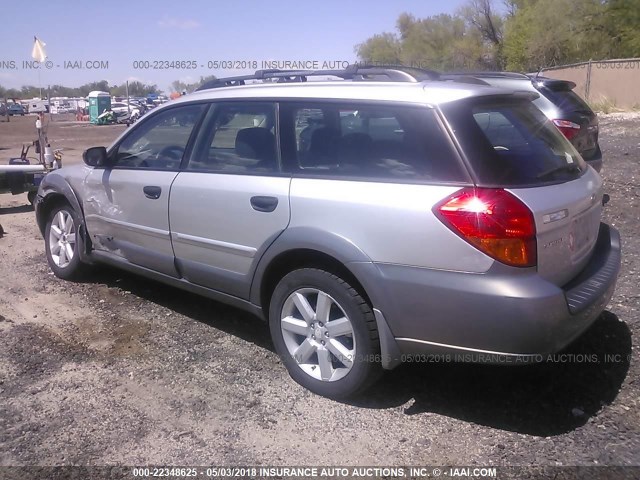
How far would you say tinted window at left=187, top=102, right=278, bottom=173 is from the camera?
12.7 ft

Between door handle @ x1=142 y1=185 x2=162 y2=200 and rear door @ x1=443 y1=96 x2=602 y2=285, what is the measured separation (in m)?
2.18

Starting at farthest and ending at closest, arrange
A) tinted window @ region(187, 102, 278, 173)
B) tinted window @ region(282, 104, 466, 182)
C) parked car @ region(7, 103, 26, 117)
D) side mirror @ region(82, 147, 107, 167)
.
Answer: parked car @ region(7, 103, 26, 117) → side mirror @ region(82, 147, 107, 167) → tinted window @ region(187, 102, 278, 173) → tinted window @ region(282, 104, 466, 182)

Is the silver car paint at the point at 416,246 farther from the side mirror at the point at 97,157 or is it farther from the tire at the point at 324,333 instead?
the side mirror at the point at 97,157

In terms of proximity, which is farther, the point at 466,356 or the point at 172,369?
the point at 172,369

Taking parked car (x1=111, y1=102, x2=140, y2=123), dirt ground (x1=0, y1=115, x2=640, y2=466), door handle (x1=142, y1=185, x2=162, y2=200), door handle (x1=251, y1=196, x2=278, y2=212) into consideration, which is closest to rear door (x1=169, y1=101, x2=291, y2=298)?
door handle (x1=251, y1=196, x2=278, y2=212)

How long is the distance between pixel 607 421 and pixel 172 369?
253 centimetres

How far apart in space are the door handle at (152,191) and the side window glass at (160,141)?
0.50ft

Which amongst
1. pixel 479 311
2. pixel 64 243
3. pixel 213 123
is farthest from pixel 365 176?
pixel 64 243

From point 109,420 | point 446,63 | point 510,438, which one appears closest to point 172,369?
point 109,420

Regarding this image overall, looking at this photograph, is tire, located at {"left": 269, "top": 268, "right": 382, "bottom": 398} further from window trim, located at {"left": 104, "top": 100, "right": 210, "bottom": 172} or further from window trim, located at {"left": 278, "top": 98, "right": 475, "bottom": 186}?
window trim, located at {"left": 104, "top": 100, "right": 210, "bottom": 172}

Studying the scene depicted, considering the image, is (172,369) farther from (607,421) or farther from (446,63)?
(446,63)

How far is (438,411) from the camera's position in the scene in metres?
3.45

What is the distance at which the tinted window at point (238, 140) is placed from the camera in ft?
12.7

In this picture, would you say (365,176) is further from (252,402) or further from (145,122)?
(145,122)
